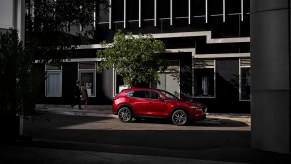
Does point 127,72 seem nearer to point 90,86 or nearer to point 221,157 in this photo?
point 90,86

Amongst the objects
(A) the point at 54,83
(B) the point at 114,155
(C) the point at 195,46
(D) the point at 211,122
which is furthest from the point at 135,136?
(A) the point at 54,83

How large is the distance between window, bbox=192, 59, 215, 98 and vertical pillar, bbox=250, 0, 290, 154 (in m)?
16.1

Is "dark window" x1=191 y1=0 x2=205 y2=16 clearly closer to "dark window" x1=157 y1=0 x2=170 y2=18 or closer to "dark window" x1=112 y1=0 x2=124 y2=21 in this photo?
"dark window" x1=157 y1=0 x2=170 y2=18

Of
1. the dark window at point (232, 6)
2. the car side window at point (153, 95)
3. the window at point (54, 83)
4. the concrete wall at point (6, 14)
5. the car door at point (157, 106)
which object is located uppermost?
the dark window at point (232, 6)

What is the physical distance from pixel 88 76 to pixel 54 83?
10.4 ft

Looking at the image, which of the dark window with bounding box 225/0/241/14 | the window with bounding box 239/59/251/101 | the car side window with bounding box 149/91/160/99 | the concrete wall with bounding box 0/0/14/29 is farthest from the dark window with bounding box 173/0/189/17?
the concrete wall with bounding box 0/0/14/29

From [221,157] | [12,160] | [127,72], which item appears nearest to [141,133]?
[221,157]

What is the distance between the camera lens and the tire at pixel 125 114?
59.0ft

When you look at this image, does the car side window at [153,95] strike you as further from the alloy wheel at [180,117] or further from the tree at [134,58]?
the tree at [134,58]

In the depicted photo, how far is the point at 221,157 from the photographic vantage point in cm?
878

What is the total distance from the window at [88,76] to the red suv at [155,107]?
11.6 m

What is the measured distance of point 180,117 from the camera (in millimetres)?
17156

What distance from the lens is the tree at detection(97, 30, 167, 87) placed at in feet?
74.1

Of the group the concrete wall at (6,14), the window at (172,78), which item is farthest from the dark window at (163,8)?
the concrete wall at (6,14)
